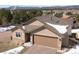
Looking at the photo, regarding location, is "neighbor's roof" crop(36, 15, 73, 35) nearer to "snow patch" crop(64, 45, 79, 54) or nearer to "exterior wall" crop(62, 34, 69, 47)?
"exterior wall" crop(62, 34, 69, 47)

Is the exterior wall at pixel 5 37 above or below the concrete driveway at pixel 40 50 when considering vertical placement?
above

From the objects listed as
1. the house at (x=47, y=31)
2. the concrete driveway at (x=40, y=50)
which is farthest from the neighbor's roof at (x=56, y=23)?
the concrete driveway at (x=40, y=50)

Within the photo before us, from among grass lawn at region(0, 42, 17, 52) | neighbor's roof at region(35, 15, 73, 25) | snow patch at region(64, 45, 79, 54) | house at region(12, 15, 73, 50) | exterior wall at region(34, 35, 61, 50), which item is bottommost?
snow patch at region(64, 45, 79, 54)

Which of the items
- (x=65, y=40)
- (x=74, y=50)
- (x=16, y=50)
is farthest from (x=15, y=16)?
(x=74, y=50)

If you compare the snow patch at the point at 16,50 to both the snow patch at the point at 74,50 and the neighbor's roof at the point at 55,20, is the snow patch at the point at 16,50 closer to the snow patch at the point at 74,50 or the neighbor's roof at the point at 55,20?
the neighbor's roof at the point at 55,20

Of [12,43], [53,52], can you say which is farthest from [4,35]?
[53,52]

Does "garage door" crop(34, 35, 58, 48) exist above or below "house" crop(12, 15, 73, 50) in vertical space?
below

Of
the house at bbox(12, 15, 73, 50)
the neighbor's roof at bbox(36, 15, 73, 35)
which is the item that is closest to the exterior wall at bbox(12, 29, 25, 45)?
the house at bbox(12, 15, 73, 50)

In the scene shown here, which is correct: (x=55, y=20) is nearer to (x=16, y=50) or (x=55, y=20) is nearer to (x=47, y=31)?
(x=47, y=31)
